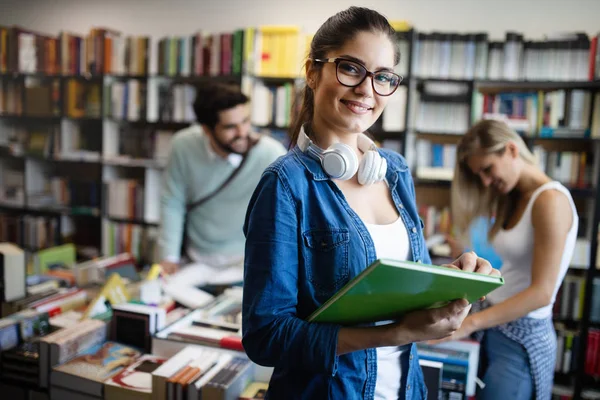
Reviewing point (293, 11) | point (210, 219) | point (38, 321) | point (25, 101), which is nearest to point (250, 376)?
point (38, 321)

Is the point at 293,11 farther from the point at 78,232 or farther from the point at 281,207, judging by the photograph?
the point at 281,207

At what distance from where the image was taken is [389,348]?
3.16ft

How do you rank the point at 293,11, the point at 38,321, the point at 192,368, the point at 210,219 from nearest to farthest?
1. the point at 192,368
2. the point at 38,321
3. the point at 210,219
4. the point at 293,11

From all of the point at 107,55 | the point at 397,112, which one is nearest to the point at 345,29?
the point at 397,112

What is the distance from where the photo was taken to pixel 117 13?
14.1 feet

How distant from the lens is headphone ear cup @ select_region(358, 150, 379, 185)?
3.15ft

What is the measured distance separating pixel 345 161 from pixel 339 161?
0.04ft

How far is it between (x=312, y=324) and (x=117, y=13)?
431cm

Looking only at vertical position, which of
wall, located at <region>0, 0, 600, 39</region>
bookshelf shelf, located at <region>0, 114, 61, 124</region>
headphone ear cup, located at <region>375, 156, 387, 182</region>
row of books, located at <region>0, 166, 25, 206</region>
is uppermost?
wall, located at <region>0, 0, 600, 39</region>

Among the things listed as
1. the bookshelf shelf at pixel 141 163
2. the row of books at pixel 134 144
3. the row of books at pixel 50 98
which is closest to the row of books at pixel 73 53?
the row of books at pixel 50 98

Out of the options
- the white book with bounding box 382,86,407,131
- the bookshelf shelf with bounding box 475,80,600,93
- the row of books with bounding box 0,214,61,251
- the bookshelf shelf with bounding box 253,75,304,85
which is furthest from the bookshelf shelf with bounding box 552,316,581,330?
the row of books with bounding box 0,214,61,251

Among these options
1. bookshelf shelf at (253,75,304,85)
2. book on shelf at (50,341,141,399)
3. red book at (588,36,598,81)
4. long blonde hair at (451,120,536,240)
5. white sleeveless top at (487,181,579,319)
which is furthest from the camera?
bookshelf shelf at (253,75,304,85)

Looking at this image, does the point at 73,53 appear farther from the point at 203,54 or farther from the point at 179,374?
the point at 179,374

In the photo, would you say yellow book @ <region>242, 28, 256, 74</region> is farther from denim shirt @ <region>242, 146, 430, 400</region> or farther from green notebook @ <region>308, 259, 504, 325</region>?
green notebook @ <region>308, 259, 504, 325</region>
